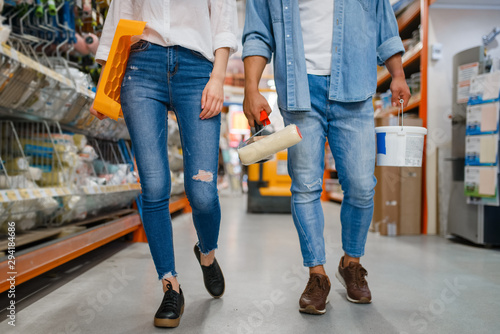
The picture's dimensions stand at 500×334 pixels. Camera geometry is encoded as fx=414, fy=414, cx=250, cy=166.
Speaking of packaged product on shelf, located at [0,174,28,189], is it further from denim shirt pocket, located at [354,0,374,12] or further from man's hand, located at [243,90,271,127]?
denim shirt pocket, located at [354,0,374,12]

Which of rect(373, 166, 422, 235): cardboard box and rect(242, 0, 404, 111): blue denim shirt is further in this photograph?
rect(373, 166, 422, 235): cardboard box

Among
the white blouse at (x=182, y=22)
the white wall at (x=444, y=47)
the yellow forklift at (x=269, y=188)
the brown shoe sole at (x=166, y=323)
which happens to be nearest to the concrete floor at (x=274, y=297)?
the brown shoe sole at (x=166, y=323)

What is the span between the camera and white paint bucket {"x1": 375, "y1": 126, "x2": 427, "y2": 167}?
155cm

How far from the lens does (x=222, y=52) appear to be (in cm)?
136

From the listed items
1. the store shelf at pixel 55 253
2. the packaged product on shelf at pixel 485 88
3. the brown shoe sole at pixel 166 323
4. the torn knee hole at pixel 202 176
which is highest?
the packaged product on shelf at pixel 485 88

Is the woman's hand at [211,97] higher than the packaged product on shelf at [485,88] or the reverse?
the reverse

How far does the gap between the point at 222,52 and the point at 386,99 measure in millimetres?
3638

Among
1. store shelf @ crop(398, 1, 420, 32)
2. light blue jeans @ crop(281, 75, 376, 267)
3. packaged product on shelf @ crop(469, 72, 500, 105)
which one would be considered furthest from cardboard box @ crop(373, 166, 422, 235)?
light blue jeans @ crop(281, 75, 376, 267)

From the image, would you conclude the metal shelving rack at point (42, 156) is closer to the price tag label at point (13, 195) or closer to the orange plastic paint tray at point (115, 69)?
the price tag label at point (13, 195)

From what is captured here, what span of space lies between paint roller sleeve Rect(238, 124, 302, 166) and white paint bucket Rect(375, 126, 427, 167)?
45cm

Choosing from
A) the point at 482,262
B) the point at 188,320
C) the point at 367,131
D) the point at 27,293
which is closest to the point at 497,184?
the point at 482,262

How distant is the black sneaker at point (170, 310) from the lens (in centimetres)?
128

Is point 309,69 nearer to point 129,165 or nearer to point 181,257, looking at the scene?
point 181,257

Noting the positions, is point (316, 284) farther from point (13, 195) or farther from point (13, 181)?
point (13, 181)
